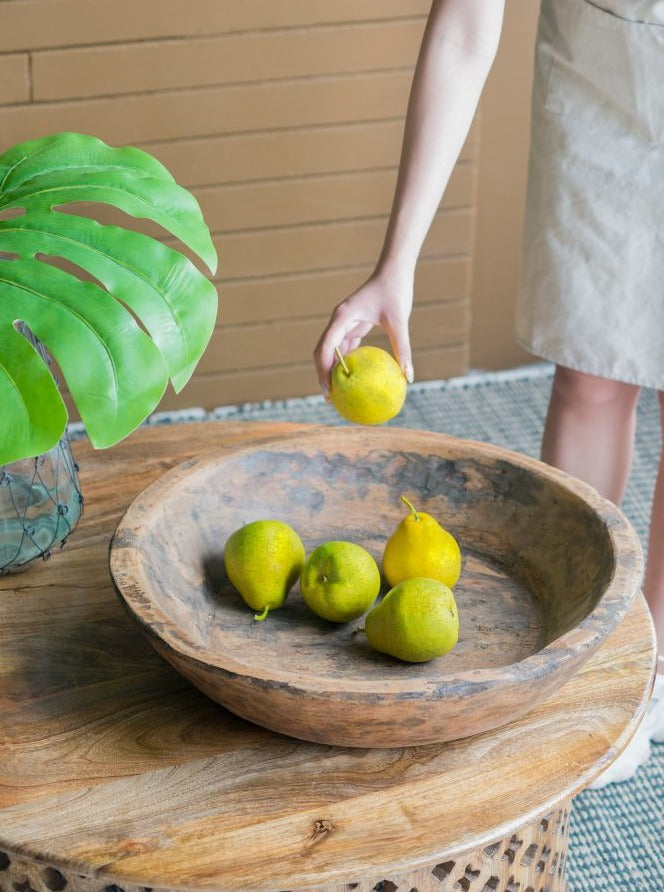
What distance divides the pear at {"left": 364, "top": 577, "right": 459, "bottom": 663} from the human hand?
0.88 feet

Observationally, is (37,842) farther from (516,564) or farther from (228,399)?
(228,399)

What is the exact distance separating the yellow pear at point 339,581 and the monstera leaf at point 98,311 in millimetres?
207

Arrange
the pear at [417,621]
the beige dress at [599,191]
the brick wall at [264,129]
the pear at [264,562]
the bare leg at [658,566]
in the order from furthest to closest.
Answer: the brick wall at [264,129]
the bare leg at [658,566]
the beige dress at [599,191]
the pear at [264,562]
the pear at [417,621]

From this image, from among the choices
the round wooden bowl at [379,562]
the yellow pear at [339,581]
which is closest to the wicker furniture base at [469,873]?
the round wooden bowl at [379,562]

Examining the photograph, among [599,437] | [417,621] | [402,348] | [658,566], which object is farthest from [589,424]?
[417,621]

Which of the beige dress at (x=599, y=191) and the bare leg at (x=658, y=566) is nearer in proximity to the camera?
the beige dress at (x=599, y=191)

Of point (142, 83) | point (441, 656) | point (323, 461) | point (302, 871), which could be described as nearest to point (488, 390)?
point (142, 83)

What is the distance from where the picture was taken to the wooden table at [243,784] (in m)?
0.85

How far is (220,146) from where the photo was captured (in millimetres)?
2383

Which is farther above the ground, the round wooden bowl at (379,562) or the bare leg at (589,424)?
the round wooden bowl at (379,562)

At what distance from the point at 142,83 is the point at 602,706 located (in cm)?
168

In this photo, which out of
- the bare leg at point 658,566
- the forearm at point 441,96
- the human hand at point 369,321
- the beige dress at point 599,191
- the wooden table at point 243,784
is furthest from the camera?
the bare leg at point 658,566

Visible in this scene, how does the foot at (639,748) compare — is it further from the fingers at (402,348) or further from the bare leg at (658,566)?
the fingers at (402,348)

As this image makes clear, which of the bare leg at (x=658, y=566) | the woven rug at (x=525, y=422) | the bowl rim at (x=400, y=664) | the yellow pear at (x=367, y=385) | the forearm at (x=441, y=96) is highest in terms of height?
the forearm at (x=441, y=96)
